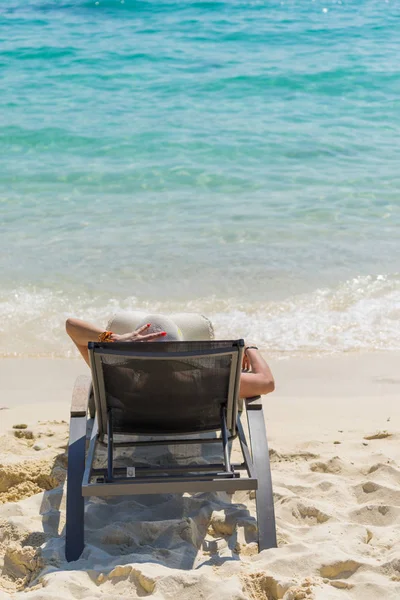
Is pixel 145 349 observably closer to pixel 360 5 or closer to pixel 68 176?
pixel 68 176

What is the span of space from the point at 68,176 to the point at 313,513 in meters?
7.67

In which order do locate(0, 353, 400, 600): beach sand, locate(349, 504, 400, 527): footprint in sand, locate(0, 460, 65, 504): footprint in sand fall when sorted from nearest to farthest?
1. locate(0, 353, 400, 600): beach sand
2. locate(349, 504, 400, 527): footprint in sand
3. locate(0, 460, 65, 504): footprint in sand

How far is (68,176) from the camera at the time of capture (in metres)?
10.4

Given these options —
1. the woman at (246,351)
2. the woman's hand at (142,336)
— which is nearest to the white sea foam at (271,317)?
the woman at (246,351)

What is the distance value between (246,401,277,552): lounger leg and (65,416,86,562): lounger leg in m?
0.77

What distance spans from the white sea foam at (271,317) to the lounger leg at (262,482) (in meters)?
2.41

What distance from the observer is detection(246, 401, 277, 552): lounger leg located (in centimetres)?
332

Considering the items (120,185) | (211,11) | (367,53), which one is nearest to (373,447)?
(120,185)

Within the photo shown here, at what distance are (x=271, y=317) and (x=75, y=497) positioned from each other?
144 inches

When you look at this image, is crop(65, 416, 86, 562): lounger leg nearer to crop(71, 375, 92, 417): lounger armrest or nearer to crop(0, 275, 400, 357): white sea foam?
crop(71, 375, 92, 417): lounger armrest

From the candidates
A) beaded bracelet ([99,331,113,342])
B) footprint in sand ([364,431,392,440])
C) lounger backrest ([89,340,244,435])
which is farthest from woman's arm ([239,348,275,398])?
footprint in sand ([364,431,392,440])

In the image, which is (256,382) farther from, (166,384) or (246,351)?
(166,384)

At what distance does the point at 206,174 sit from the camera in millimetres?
10406

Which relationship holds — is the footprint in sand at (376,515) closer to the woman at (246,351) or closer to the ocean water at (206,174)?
the woman at (246,351)
